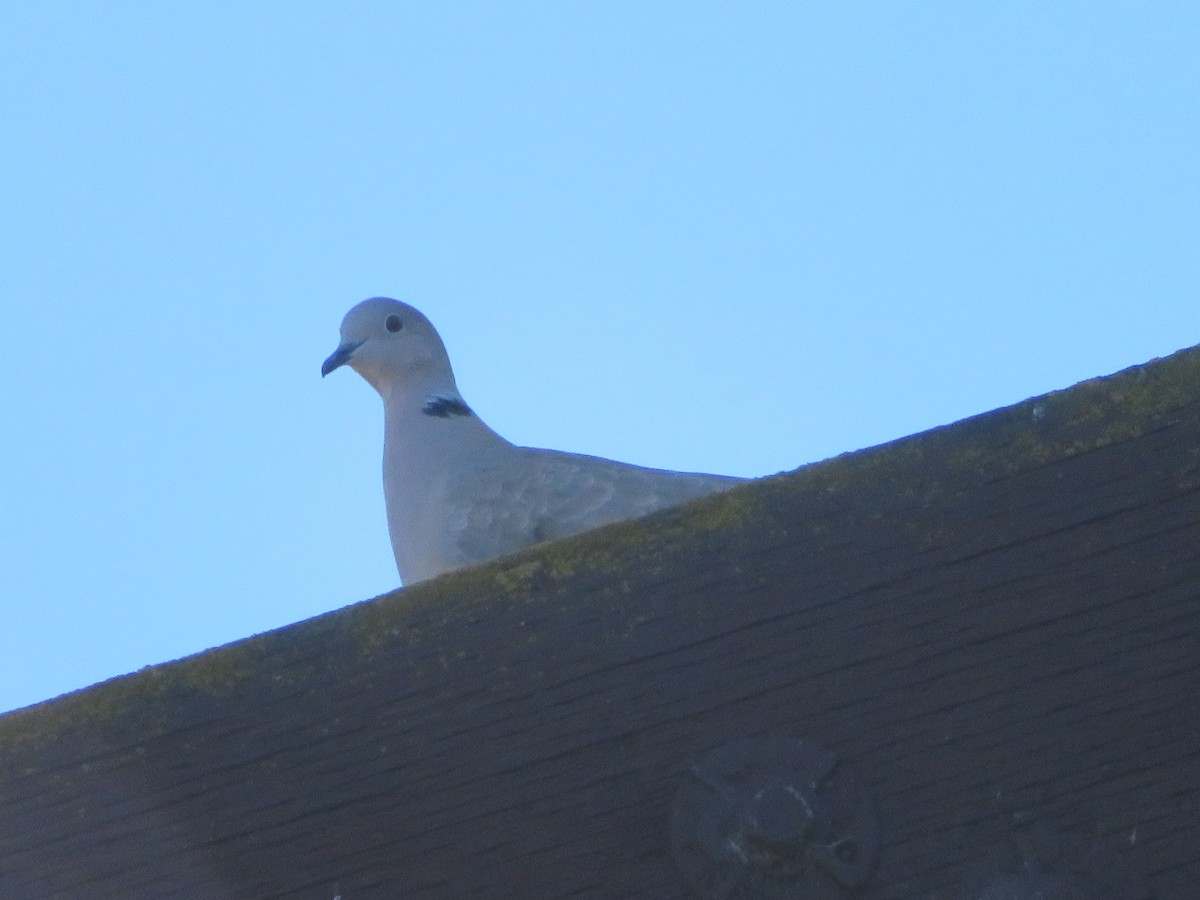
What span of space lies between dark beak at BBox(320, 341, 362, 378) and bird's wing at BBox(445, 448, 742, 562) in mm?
1460

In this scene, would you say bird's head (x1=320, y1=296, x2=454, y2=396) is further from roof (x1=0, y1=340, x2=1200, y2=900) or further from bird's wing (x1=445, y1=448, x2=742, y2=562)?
roof (x1=0, y1=340, x2=1200, y2=900)

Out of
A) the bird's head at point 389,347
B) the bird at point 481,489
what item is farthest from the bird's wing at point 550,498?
the bird's head at point 389,347

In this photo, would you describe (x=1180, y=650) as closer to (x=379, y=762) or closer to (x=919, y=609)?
(x=919, y=609)

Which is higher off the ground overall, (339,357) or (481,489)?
(339,357)

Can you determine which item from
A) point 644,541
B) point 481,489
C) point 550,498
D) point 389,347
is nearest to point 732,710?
point 644,541

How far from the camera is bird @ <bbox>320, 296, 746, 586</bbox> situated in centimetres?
353

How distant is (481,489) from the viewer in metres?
3.79

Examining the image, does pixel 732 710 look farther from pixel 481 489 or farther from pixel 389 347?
pixel 389 347

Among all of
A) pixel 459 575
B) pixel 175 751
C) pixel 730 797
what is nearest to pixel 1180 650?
pixel 730 797

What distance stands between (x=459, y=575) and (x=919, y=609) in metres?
0.34

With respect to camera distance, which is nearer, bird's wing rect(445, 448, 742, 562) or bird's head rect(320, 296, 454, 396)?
bird's wing rect(445, 448, 742, 562)

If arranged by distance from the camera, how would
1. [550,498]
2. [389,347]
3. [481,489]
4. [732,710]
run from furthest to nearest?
[389,347]
[481,489]
[550,498]
[732,710]

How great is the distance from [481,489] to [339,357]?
1590 mm

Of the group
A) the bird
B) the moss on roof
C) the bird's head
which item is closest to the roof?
the moss on roof
